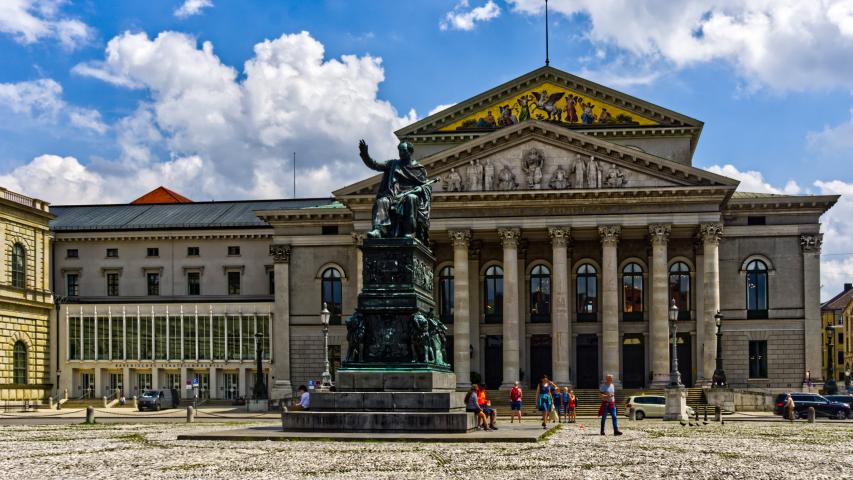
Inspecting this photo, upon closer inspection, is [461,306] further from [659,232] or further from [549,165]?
[659,232]

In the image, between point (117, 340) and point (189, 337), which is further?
point (117, 340)

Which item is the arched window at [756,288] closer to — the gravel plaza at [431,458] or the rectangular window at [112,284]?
the gravel plaza at [431,458]

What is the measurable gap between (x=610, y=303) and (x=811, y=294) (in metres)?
13.8

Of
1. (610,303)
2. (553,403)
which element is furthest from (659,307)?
(553,403)

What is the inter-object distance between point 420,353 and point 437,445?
3188 mm

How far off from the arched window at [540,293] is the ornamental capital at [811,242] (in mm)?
16097

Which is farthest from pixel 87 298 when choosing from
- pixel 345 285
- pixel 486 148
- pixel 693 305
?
pixel 693 305

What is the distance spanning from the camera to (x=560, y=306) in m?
70.1

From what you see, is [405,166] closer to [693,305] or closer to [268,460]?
[268,460]

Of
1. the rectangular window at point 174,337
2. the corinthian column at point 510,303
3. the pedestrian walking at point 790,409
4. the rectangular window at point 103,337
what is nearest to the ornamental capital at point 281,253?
the rectangular window at point 174,337

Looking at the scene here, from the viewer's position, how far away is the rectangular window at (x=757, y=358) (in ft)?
244

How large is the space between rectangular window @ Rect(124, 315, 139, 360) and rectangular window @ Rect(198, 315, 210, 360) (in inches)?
185

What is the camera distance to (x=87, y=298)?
293 feet

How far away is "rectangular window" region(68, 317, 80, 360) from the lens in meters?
83.9
